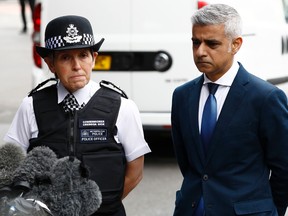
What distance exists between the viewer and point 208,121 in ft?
11.6

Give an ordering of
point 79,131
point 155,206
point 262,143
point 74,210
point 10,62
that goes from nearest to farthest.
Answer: point 74,210
point 79,131
point 262,143
point 155,206
point 10,62


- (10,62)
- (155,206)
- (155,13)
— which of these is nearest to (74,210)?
(155,206)

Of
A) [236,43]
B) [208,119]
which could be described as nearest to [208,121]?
[208,119]

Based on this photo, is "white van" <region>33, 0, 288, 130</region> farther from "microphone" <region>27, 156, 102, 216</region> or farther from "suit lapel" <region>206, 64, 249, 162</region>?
"microphone" <region>27, 156, 102, 216</region>

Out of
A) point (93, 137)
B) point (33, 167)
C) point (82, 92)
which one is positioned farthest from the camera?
point (82, 92)

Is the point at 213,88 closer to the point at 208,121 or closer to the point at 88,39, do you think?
the point at 208,121

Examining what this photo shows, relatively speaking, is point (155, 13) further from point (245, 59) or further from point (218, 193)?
point (218, 193)

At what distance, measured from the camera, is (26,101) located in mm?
3475

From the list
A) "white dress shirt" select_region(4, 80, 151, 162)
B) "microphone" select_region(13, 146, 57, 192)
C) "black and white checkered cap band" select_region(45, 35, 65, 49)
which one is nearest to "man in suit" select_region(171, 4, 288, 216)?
"white dress shirt" select_region(4, 80, 151, 162)

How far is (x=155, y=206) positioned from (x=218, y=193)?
3.57 m

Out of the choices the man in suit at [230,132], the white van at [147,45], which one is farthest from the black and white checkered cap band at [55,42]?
the white van at [147,45]

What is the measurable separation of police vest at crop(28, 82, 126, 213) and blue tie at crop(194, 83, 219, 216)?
0.38 meters

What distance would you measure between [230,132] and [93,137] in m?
0.60

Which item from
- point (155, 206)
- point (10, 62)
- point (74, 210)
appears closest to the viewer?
point (74, 210)
